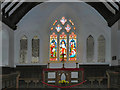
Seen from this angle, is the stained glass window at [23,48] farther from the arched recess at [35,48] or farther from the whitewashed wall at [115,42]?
the whitewashed wall at [115,42]

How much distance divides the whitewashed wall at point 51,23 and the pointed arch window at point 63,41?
320 millimetres

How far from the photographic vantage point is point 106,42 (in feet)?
47.8

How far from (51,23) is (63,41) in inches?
52.4

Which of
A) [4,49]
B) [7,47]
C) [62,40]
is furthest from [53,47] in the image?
[4,49]

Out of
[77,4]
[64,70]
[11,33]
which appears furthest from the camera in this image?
[77,4]

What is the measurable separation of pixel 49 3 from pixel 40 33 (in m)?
1.95

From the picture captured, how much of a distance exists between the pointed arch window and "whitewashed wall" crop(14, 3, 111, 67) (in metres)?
0.32

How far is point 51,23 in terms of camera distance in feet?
48.5

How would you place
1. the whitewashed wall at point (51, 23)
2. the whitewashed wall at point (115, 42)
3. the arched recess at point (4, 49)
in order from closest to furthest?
the whitewashed wall at point (115, 42) < the arched recess at point (4, 49) < the whitewashed wall at point (51, 23)

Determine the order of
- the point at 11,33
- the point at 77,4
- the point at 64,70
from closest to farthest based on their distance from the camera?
1. the point at 64,70
2. the point at 11,33
3. the point at 77,4

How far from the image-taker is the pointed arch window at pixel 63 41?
1486 centimetres

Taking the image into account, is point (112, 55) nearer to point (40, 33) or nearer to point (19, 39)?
point (40, 33)

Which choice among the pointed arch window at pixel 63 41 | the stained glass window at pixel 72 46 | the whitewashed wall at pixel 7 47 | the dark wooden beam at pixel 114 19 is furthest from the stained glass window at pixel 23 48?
the dark wooden beam at pixel 114 19

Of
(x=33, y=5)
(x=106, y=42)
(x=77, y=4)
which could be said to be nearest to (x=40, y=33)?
(x=33, y=5)
